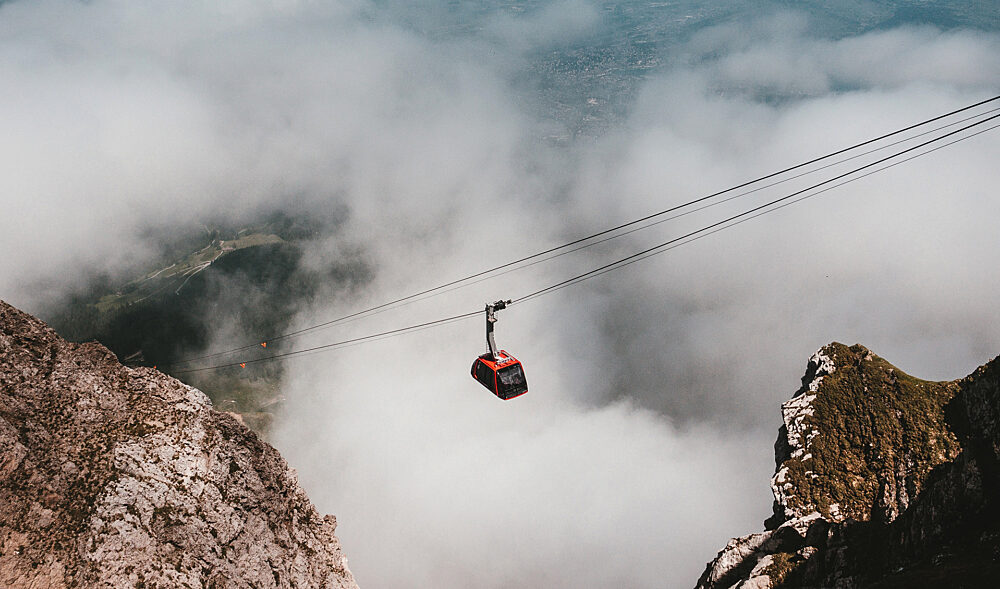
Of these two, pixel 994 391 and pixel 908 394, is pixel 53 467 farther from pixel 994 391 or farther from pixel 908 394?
pixel 908 394

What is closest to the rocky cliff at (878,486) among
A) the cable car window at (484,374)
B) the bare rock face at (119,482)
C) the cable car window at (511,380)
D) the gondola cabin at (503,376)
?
the cable car window at (511,380)

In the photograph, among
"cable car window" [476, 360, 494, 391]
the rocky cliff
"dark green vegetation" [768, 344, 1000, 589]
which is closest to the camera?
"dark green vegetation" [768, 344, 1000, 589]

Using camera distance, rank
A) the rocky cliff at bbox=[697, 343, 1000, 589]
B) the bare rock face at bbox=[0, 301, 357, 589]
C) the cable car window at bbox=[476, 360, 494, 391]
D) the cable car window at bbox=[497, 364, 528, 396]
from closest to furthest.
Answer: the rocky cliff at bbox=[697, 343, 1000, 589], the bare rock face at bbox=[0, 301, 357, 589], the cable car window at bbox=[497, 364, 528, 396], the cable car window at bbox=[476, 360, 494, 391]

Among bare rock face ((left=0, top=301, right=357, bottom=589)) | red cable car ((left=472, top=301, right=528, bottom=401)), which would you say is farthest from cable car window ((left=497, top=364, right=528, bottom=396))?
bare rock face ((left=0, top=301, right=357, bottom=589))

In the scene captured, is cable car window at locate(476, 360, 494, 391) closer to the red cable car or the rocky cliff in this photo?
the red cable car

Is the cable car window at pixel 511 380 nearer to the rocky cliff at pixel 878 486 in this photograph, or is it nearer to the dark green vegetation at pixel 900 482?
the rocky cliff at pixel 878 486

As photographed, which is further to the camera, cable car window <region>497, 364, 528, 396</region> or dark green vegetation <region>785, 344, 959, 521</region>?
cable car window <region>497, 364, 528, 396</region>

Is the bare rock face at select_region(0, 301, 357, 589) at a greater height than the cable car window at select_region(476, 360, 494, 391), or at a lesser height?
lesser
